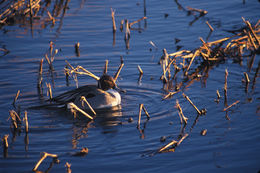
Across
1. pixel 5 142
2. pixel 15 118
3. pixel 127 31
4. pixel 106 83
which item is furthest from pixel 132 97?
pixel 5 142

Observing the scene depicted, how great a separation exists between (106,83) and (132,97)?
25.5 inches

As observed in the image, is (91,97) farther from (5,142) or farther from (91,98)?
(5,142)

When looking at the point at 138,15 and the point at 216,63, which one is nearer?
the point at 216,63

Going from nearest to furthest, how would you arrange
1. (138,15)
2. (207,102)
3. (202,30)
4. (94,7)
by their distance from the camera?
(207,102)
(202,30)
(138,15)
(94,7)

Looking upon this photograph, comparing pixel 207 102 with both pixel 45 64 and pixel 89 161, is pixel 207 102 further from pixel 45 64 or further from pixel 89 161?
pixel 45 64

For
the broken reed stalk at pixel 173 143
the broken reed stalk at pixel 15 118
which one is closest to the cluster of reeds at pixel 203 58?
the broken reed stalk at pixel 173 143

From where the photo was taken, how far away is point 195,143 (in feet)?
23.8

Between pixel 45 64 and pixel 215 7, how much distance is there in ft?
21.4

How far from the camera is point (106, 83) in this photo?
387 inches

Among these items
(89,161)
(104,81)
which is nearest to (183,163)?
(89,161)

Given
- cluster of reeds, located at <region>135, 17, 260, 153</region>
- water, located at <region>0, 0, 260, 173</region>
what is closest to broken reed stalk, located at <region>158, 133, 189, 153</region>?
water, located at <region>0, 0, 260, 173</region>

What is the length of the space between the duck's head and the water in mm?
392

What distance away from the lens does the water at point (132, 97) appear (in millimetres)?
6859

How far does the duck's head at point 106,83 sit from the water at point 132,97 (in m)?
0.39
